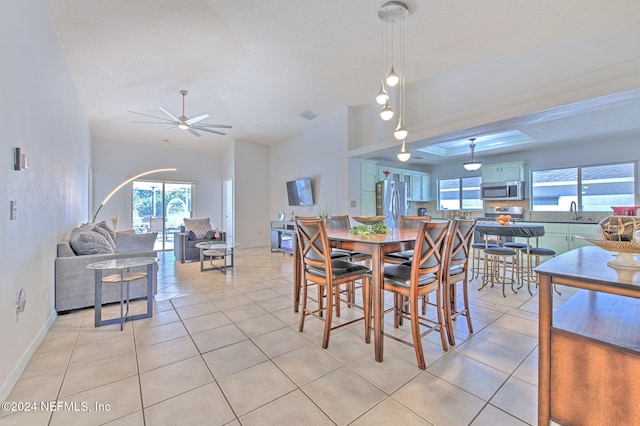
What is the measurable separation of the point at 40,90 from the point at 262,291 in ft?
10.1

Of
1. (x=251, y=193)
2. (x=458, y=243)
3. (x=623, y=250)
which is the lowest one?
(x=458, y=243)

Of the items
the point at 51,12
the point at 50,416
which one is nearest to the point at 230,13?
the point at 51,12

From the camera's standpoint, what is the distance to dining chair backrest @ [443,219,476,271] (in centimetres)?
218

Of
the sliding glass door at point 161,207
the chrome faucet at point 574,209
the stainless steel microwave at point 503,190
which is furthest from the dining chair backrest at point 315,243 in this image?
the sliding glass door at point 161,207

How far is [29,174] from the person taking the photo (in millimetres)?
2162

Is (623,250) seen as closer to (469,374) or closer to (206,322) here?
(469,374)

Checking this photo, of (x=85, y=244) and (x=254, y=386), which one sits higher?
(x=85, y=244)

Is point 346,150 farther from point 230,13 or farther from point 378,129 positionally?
point 230,13

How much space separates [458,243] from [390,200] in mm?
3768

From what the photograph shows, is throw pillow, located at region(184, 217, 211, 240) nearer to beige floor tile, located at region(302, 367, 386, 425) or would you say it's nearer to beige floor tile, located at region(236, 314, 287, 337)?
beige floor tile, located at region(236, 314, 287, 337)

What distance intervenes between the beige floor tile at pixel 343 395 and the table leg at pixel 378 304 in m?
0.28

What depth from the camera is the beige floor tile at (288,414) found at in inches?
55.9

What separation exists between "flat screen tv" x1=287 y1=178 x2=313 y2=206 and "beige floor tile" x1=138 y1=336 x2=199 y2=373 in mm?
4684

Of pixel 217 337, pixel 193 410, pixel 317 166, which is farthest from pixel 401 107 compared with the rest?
pixel 193 410
